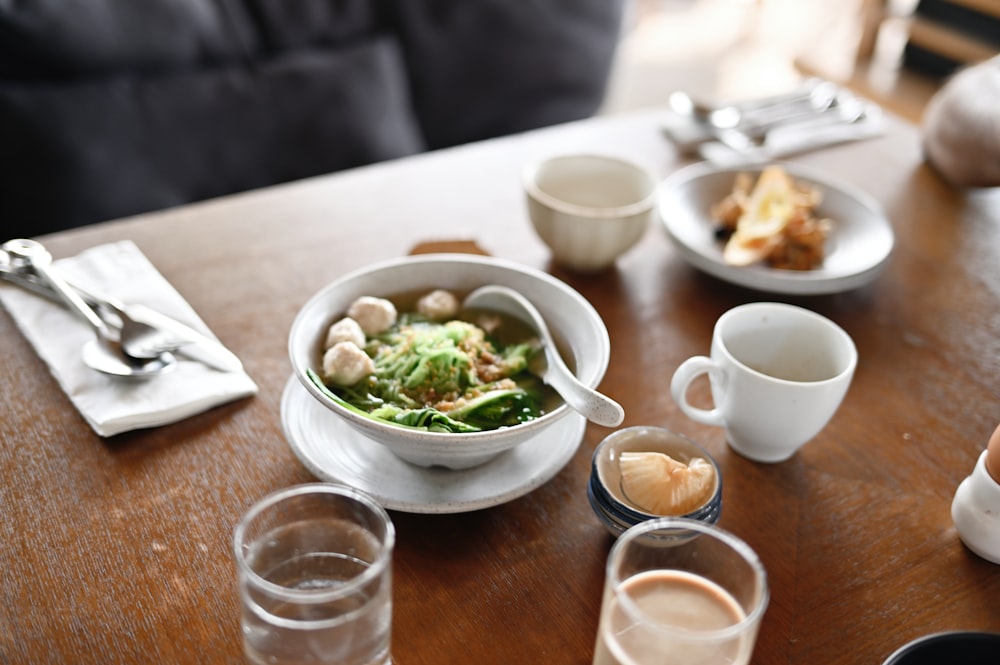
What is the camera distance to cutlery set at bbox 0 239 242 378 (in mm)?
972

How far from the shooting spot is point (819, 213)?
1354 mm

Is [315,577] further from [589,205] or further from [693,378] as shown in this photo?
[589,205]

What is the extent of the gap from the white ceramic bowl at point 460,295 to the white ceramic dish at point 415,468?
0.6 inches

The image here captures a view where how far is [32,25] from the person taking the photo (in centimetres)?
162

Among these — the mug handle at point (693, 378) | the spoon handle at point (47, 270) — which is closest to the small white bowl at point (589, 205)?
the mug handle at point (693, 378)

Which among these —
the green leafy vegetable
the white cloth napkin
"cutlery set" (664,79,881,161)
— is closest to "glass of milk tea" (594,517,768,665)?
the green leafy vegetable

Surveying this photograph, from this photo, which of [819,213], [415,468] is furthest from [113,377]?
[819,213]

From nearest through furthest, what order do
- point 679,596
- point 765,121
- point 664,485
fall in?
point 679,596 < point 664,485 < point 765,121

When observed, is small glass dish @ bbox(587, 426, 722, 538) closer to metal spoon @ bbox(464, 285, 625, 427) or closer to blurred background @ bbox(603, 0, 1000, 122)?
metal spoon @ bbox(464, 285, 625, 427)

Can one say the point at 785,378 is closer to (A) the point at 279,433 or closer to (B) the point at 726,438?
(B) the point at 726,438

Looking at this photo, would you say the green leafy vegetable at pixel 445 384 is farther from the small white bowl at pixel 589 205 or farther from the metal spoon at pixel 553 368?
the small white bowl at pixel 589 205

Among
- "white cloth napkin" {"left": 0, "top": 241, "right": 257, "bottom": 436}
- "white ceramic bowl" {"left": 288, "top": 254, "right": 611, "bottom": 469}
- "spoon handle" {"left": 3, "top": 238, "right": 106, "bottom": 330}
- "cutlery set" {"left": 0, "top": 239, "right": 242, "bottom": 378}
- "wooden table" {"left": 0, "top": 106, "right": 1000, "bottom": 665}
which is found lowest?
"wooden table" {"left": 0, "top": 106, "right": 1000, "bottom": 665}

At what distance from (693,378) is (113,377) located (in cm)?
62

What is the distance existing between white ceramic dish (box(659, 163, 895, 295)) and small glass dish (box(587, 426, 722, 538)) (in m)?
0.40
